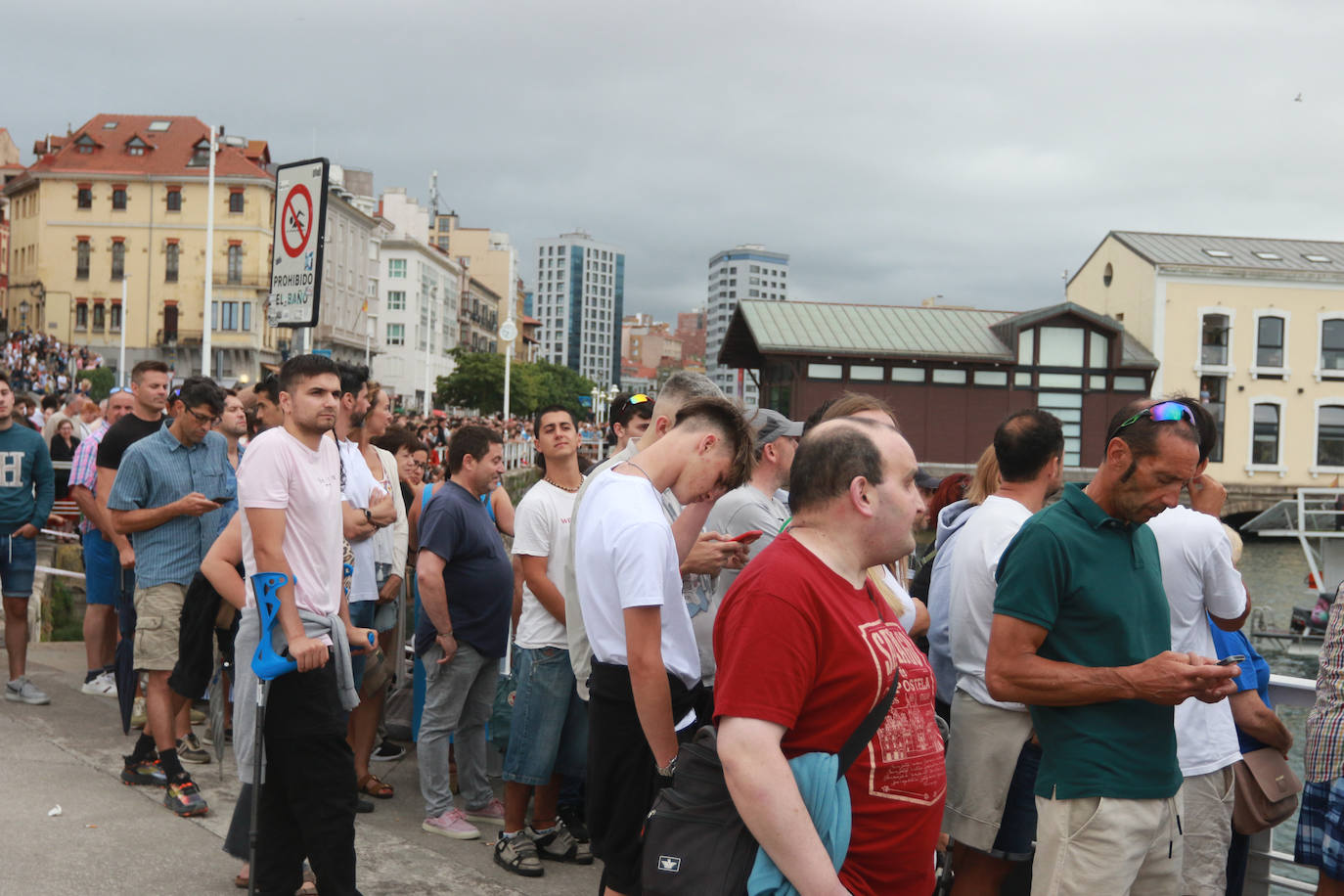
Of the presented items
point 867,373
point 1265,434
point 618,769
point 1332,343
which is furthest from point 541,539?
point 1332,343

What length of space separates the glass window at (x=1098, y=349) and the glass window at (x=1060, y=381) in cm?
47

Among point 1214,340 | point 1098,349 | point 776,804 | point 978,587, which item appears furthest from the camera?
point 1214,340

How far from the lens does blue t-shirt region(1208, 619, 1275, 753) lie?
411 centimetres

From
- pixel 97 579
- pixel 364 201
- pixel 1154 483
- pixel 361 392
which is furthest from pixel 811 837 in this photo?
pixel 364 201

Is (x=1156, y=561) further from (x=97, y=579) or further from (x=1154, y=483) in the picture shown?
(x=97, y=579)

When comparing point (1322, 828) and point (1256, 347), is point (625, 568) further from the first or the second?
point (1256, 347)

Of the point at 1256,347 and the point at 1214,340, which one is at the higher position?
the point at 1214,340

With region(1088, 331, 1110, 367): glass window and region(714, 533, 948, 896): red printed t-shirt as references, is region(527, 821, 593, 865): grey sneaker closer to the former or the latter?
region(714, 533, 948, 896): red printed t-shirt

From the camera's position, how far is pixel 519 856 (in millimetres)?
5281

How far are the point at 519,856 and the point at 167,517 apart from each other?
262 cm

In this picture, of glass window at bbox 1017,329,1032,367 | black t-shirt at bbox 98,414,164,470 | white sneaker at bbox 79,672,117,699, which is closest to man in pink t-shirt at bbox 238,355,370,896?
black t-shirt at bbox 98,414,164,470

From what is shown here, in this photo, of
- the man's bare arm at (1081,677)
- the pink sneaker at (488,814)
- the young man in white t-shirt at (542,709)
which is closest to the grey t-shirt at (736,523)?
the young man in white t-shirt at (542,709)

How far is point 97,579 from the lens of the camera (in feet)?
24.9

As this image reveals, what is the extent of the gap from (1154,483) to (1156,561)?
0.30 metres
